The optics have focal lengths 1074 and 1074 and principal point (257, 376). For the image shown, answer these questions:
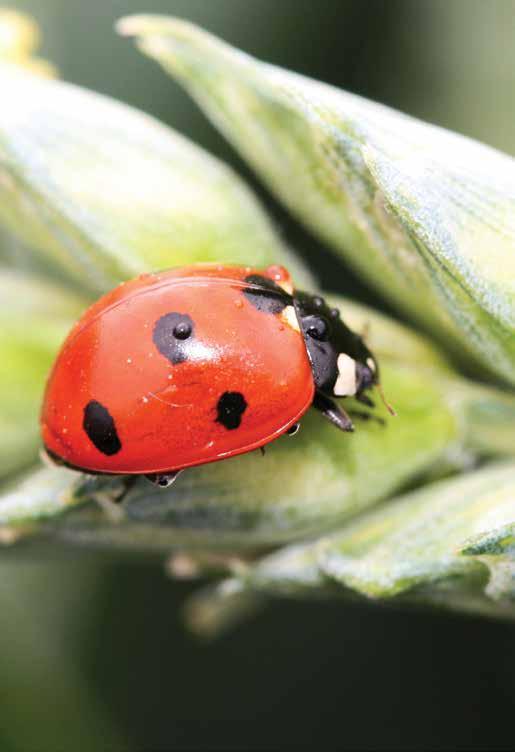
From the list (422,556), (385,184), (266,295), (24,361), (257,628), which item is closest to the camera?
(385,184)

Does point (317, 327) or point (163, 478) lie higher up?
point (317, 327)

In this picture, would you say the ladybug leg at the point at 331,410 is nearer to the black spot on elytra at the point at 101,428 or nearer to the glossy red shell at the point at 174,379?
the glossy red shell at the point at 174,379

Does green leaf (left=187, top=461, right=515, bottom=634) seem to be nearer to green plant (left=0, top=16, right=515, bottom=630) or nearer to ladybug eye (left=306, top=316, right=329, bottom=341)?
green plant (left=0, top=16, right=515, bottom=630)

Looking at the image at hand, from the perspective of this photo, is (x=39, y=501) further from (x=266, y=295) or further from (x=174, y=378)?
(x=266, y=295)

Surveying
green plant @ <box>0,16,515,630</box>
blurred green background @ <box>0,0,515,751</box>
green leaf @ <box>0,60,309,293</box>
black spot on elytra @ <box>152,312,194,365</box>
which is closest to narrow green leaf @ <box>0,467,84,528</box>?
green plant @ <box>0,16,515,630</box>

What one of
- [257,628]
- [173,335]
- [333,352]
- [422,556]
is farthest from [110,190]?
[257,628]

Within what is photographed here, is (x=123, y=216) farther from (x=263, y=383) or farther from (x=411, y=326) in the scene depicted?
(x=411, y=326)

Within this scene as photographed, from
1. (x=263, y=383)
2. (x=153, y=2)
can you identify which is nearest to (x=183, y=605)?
(x=263, y=383)
